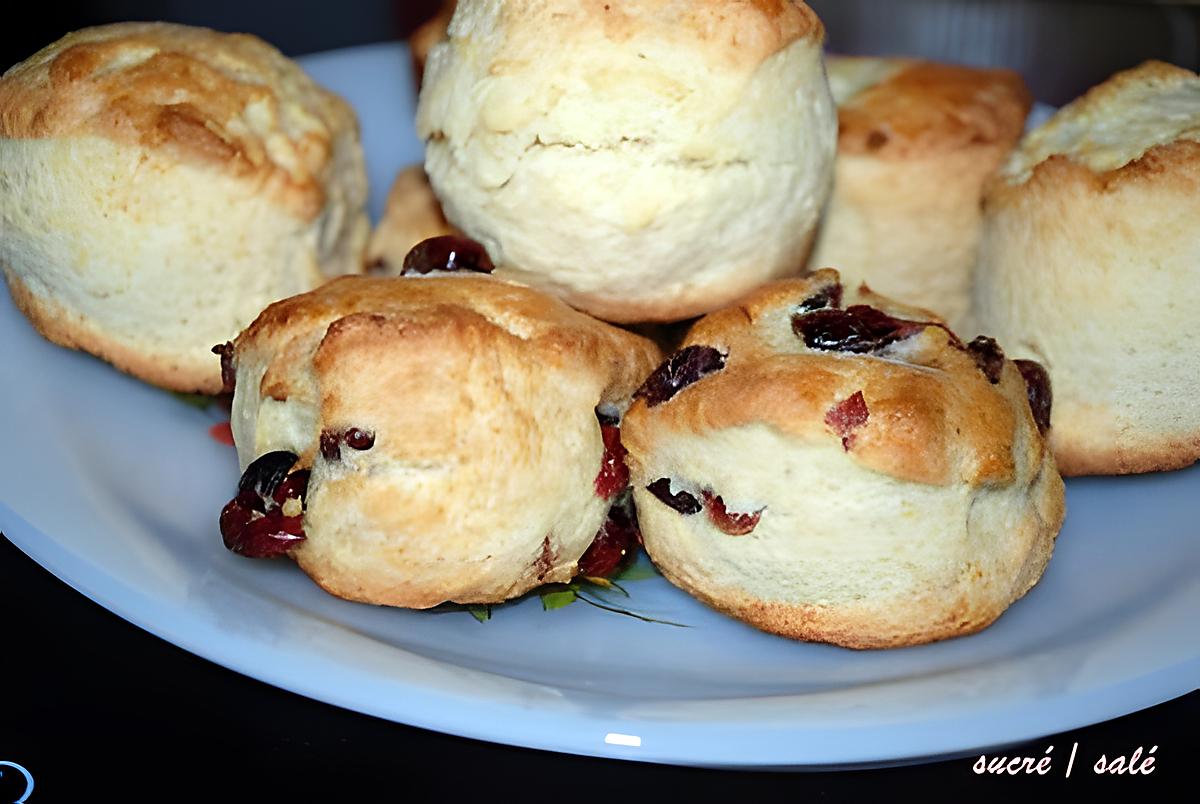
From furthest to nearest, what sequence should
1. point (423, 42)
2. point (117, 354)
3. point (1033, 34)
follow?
point (1033, 34)
point (423, 42)
point (117, 354)

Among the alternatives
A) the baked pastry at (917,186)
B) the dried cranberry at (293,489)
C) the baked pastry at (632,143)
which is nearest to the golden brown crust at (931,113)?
the baked pastry at (917,186)

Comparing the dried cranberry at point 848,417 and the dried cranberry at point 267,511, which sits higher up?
the dried cranberry at point 848,417

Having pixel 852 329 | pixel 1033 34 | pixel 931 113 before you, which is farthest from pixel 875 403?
pixel 1033 34

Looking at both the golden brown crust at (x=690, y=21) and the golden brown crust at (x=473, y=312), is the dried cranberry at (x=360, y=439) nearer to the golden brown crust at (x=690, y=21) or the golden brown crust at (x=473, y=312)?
the golden brown crust at (x=473, y=312)

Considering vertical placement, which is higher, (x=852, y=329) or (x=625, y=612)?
(x=852, y=329)

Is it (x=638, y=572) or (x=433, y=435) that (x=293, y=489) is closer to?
(x=433, y=435)

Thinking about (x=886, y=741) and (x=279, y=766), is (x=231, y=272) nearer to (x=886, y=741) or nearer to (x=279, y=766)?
(x=279, y=766)

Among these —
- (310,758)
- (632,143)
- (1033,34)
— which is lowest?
(1033,34)
